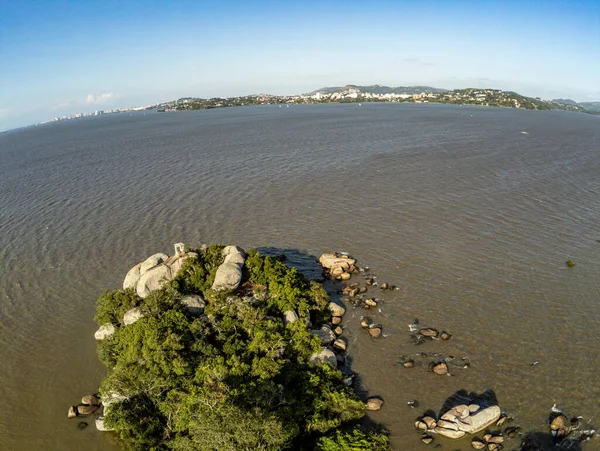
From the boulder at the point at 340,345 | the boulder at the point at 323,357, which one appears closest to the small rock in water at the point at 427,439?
the boulder at the point at 323,357

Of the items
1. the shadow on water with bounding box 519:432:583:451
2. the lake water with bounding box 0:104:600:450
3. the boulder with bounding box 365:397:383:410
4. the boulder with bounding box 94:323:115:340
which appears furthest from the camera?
the boulder with bounding box 94:323:115:340

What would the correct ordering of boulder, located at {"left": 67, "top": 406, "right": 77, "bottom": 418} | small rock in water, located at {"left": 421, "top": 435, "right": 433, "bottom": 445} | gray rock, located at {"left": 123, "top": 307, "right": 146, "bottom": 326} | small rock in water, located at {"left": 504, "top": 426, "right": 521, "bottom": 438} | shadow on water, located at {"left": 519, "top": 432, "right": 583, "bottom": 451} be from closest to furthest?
shadow on water, located at {"left": 519, "top": 432, "right": 583, "bottom": 451}, small rock in water, located at {"left": 421, "top": 435, "right": 433, "bottom": 445}, small rock in water, located at {"left": 504, "top": 426, "right": 521, "bottom": 438}, boulder, located at {"left": 67, "top": 406, "right": 77, "bottom": 418}, gray rock, located at {"left": 123, "top": 307, "right": 146, "bottom": 326}

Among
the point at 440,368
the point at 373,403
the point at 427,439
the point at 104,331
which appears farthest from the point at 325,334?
the point at 104,331

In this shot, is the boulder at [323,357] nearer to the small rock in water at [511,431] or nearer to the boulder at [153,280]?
the small rock in water at [511,431]

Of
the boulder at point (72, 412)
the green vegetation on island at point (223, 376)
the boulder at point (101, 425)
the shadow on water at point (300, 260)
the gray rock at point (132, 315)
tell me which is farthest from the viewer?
the shadow on water at point (300, 260)

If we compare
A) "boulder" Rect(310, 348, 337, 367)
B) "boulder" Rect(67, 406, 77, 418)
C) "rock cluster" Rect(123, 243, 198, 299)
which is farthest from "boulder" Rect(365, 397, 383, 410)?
"boulder" Rect(67, 406, 77, 418)

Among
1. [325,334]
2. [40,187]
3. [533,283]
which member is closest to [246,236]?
[325,334]

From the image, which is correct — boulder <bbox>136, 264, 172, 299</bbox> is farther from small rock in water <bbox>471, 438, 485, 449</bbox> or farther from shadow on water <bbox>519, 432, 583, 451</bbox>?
shadow on water <bbox>519, 432, 583, 451</bbox>
